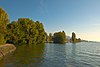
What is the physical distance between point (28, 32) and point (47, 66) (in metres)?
89.9

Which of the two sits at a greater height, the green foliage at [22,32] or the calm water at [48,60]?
the green foliage at [22,32]

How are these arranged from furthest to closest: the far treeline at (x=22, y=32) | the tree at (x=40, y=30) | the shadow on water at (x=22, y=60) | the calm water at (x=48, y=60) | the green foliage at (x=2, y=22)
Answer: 1. the tree at (x=40, y=30)
2. the far treeline at (x=22, y=32)
3. the green foliage at (x=2, y=22)
4. the calm water at (x=48, y=60)
5. the shadow on water at (x=22, y=60)

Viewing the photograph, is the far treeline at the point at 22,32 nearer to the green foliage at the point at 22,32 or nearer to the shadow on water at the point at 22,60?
the green foliage at the point at 22,32

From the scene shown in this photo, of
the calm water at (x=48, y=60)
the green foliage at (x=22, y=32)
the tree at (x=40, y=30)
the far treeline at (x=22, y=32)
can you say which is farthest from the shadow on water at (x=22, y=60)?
the tree at (x=40, y=30)

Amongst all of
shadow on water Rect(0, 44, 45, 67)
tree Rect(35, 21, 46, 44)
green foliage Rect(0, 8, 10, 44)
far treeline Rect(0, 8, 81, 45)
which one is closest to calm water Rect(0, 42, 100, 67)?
shadow on water Rect(0, 44, 45, 67)

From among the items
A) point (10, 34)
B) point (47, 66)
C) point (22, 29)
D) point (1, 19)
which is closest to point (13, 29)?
point (10, 34)

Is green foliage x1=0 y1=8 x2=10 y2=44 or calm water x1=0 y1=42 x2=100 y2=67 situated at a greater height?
green foliage x1=0 y1=8 x2=10 y2=44

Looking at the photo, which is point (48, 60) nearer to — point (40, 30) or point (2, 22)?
point (2, 22)

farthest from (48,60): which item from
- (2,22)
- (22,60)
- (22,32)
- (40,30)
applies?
(40,30)

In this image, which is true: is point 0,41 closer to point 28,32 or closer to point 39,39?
point 28,32

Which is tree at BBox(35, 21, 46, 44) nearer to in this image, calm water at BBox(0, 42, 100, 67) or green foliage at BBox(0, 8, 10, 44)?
green foliage at BBox(0, 8, 10, 44)

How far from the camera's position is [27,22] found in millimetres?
122188

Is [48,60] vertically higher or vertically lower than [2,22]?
lower

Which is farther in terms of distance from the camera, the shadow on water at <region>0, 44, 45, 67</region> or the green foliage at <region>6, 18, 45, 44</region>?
the green foliage at <region>6, 18, 45, 44</region>
